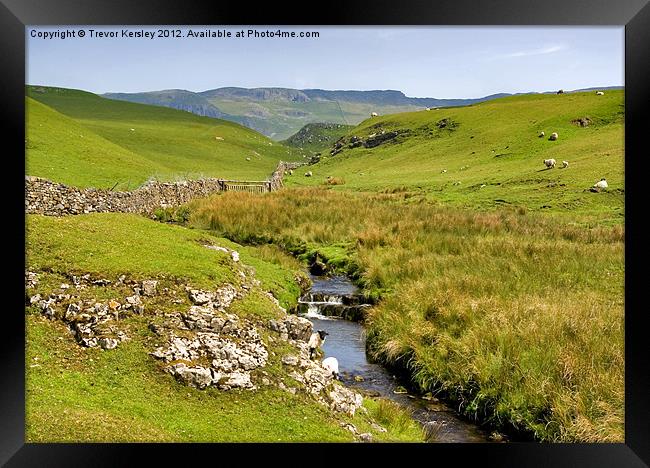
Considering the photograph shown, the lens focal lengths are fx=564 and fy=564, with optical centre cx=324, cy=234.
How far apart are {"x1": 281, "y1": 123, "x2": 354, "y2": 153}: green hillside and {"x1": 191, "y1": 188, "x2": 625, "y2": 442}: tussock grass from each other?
122868mm

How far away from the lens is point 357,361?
36.6 feet

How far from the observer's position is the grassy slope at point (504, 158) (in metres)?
32.1

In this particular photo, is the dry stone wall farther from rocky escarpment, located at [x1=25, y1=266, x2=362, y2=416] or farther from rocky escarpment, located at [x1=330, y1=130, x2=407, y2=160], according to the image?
rocky escarpment, located at [x1=330, y1=130, x2=407, y2=160]

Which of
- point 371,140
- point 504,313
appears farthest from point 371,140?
point 504,313

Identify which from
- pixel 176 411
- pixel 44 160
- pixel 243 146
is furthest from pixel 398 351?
pixel 243 146

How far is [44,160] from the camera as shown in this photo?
28.6 metres

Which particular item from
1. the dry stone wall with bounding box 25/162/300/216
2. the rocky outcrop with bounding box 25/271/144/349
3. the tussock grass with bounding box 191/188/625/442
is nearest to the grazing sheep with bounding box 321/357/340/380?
the tussock grass with bounding box 191/188/625/442

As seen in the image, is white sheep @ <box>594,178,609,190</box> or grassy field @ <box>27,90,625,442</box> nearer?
grassy field @ <box>27,90,625,442</box>

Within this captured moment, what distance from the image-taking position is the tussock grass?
829cm

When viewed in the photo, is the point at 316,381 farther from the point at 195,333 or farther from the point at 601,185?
the point at 601,185

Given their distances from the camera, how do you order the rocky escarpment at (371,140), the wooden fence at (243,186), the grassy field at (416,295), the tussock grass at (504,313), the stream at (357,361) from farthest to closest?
1. the rocky escarpment at (371,140)
2. the wooden fence at (243,186)
3. the stream at (357,361)
4. the tussock grass at (504,313)
5. the grassy field at (416,295)

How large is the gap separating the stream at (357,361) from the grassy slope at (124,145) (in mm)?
10317

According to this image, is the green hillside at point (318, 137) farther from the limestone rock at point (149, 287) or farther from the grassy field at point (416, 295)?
the limestone rock at point (149, 287)
